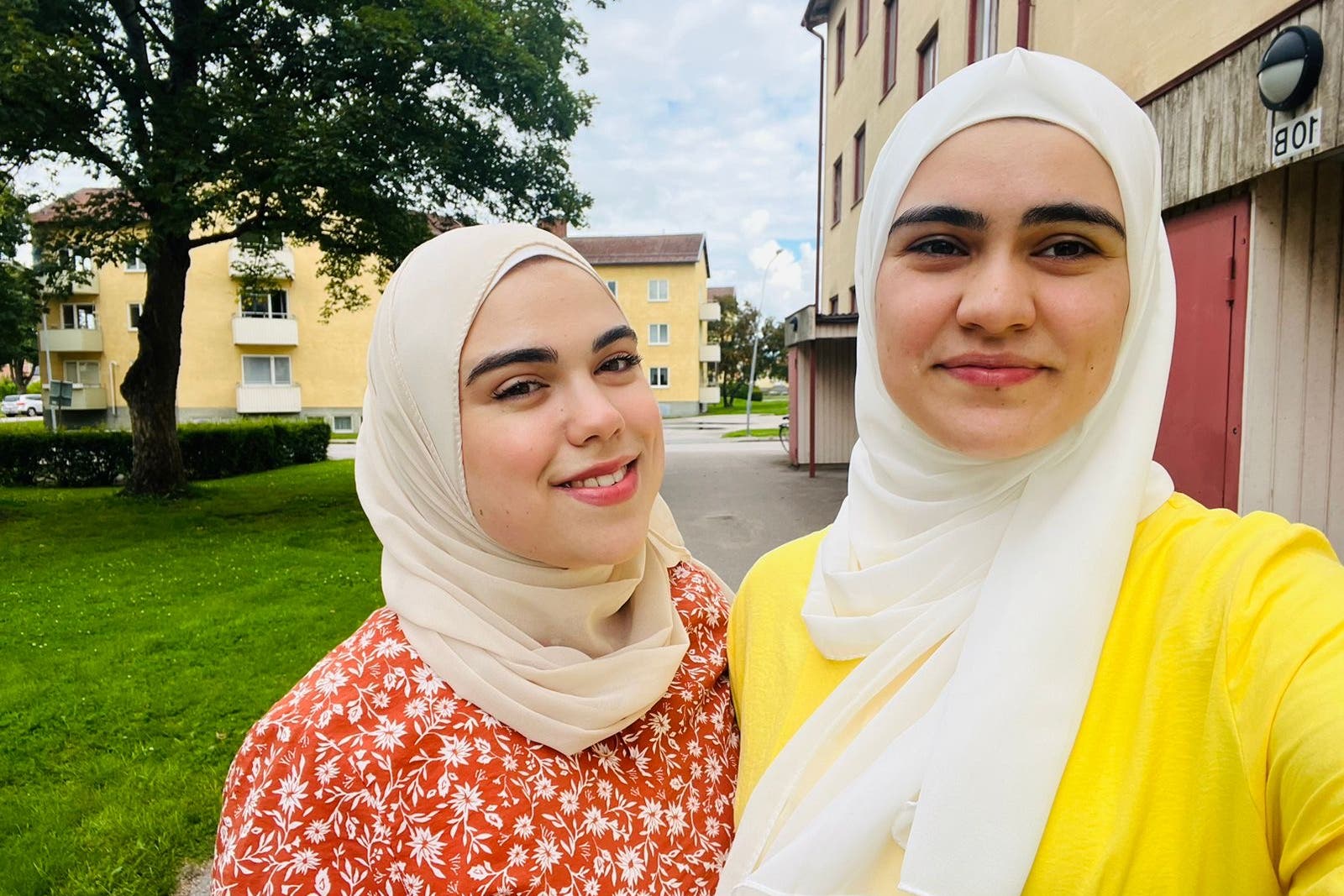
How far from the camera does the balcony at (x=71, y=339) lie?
3588cm

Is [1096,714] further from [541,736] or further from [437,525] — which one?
[437,525]

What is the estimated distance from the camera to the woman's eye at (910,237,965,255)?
131 centimetres

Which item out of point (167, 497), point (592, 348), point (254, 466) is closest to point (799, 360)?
point (167, 497)

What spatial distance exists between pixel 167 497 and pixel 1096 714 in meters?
15.6

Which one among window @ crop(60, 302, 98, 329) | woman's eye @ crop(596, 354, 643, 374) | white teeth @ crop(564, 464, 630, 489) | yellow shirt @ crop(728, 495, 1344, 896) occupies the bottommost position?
yellow shirt @ crop(728, 495, 1344, 896)

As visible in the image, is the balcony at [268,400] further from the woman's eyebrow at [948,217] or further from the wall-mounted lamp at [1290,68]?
the woman's eyebrow at [948,217]

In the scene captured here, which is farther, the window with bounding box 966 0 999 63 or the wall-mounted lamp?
the window with bounding box 966 0 999 63

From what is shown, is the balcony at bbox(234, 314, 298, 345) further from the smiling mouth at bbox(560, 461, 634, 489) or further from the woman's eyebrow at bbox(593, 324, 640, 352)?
the smiling mouth at bbox(560, 461, 634, 489)

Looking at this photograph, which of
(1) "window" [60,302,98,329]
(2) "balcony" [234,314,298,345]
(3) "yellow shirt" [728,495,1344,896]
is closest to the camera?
(3) "yellow shirt" [728,495,1344,896]

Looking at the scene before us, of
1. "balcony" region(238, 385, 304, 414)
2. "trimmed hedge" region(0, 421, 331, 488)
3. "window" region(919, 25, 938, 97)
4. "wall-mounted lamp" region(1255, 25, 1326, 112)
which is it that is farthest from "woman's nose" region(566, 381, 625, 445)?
"balcony" region(238, 385, 304, 414)

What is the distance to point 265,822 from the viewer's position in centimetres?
140

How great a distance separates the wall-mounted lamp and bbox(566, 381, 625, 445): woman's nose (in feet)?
14.5

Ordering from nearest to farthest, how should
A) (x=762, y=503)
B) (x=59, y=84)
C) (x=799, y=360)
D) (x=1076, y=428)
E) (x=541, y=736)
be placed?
(x=1076, y=428), (x=541, y=736), (x=59, y=84), (x=762, y=503), (x=799, y=360)

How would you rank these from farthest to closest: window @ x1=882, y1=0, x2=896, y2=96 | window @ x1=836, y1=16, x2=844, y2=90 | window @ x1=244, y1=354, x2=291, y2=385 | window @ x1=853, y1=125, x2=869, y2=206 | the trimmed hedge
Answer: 1. window @ x1=244, y1=354, x2=291, y2=385
2. window @ x1=836, y1=16, x2=844, y2=90
3. the trimmed hedge
4. window @ x1=853, y1=125, x2=869, y2=206
5. window @ x1=882, y1=0, x2=896, y2=96
